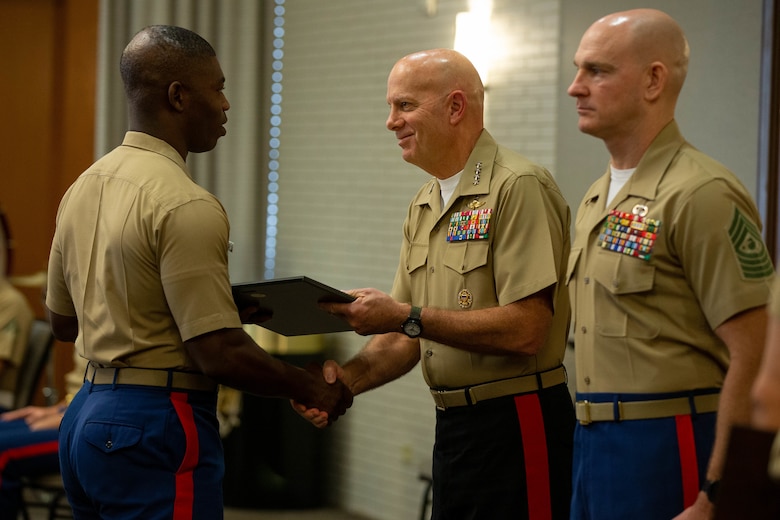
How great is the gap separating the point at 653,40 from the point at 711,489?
953 mm

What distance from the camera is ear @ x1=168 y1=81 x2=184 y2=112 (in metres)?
2.39

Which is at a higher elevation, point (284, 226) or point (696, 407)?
point (284, 226)

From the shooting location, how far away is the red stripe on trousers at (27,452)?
3922 millimetres

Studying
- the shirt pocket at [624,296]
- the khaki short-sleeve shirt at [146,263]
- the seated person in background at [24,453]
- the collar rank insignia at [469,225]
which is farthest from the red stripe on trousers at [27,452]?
the shirt pocket at [624,296]

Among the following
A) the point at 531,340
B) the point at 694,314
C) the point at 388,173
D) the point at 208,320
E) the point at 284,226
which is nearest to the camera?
the point at 694,314

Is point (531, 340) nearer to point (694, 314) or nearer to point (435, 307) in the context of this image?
point (435, 307)

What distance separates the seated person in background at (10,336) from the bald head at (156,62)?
235cm

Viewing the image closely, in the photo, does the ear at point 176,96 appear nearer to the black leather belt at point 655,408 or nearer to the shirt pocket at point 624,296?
the shirt pocket at point 624,296

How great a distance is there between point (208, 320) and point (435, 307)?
2.15ft

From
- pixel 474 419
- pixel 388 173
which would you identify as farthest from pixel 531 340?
pixel 388 173

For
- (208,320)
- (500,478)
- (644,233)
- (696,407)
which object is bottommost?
(500,478)

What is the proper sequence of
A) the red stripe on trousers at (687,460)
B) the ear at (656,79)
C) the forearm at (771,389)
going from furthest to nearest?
1. the ear at (656,79)
2. the red stripe on trousers at (687,460)
3. the forearm at (771,389)

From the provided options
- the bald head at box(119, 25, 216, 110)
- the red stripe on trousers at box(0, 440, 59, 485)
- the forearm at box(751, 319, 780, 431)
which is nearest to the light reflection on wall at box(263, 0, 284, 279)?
the red stripe on trousers at box(0, 440, 59, 485)

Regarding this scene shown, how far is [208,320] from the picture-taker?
2.24 meters
